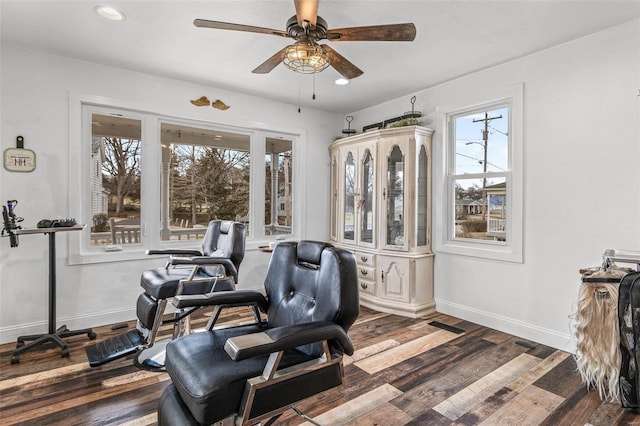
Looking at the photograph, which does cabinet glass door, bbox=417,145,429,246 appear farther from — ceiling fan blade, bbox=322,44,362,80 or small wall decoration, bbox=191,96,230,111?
small wall decoration, bbox=191,96,230,111

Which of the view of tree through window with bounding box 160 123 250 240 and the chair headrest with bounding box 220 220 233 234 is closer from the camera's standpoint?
the chair headrest with bounding box 220 220 233 234

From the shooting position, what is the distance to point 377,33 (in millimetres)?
1814

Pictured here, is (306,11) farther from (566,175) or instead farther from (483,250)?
(483,250)

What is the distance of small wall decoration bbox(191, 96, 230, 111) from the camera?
3.66 metres

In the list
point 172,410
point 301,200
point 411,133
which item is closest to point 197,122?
point 301,200

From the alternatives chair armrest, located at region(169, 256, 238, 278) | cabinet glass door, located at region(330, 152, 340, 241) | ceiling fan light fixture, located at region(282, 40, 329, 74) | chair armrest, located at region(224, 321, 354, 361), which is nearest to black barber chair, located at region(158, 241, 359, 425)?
chair armrest, located at region(224, 321, 354, 361)

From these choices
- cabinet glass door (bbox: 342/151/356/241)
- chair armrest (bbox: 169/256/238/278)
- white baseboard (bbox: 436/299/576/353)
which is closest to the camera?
chair armrest (bbox: 169/256/238/278)

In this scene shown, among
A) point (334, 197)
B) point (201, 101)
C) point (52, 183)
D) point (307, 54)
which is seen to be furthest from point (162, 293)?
point (334, 197)

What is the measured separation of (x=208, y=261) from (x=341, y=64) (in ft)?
5.41

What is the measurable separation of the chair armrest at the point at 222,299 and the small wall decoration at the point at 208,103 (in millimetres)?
2608

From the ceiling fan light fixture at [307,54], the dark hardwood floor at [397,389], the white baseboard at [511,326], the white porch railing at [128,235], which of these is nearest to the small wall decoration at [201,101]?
the white porch railing at [128,235]

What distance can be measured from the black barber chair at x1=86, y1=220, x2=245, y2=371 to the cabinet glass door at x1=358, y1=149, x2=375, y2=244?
5.61 ft

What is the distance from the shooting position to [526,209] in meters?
2.96

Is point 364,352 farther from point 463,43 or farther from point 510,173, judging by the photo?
point 463,43
